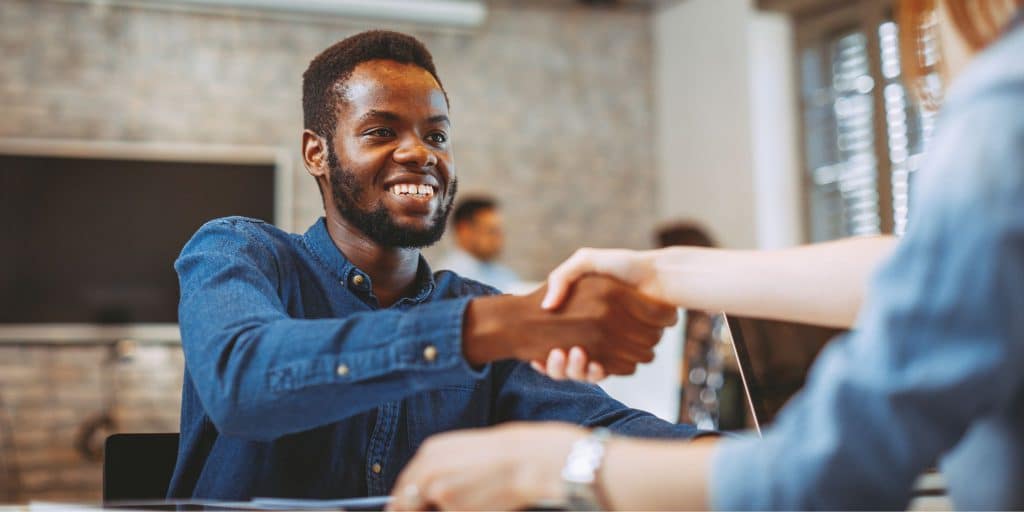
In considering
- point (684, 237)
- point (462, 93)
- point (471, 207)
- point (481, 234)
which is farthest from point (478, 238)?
point (684, 237)

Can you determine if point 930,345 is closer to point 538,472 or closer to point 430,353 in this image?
point 538,472

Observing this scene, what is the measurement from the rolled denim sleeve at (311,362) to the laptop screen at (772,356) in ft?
1.39

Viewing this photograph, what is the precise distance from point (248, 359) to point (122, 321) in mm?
4602

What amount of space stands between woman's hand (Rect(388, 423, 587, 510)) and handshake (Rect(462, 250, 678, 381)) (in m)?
0.25

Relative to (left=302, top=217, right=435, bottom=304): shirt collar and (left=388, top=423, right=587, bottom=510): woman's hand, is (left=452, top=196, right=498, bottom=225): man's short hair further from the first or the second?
(left=388, top=423, right=587, bottom=510): woman's hand

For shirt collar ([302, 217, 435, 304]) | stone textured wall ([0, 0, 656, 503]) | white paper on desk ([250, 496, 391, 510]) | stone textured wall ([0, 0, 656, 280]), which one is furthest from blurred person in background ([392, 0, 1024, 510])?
stone textured wall ([0, 0, 656, 280])

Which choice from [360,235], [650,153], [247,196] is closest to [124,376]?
[247,196]

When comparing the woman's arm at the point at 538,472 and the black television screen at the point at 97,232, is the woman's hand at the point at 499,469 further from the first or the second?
the black television screen at the point at 97,232

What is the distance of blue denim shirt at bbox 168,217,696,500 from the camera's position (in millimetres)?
952

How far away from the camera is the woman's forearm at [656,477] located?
651 mm

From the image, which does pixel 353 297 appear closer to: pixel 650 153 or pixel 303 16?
pixel 303 16

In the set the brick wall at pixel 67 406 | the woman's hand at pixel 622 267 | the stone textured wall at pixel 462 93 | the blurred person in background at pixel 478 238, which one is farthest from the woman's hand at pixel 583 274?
the brick wall at pixel 67 406

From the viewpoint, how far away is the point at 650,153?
6.71 meters

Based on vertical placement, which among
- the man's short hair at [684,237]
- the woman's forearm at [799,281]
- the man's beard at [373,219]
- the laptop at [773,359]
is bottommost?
the laptop at [773,359]
